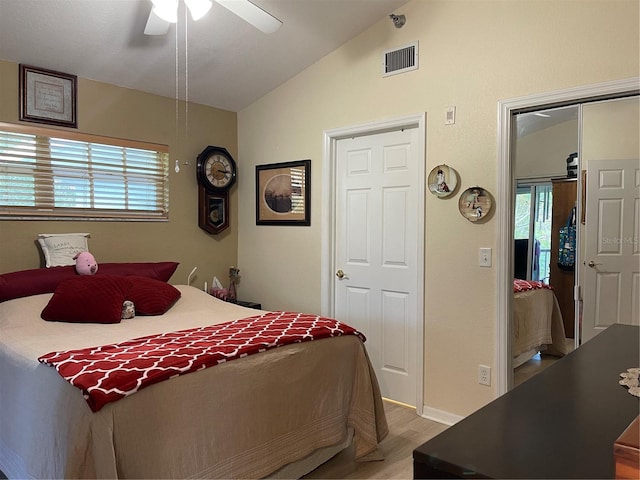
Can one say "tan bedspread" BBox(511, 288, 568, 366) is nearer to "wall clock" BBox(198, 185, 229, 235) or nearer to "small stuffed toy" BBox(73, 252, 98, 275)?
"wall clock" BBox(198, 185, 229, 235)

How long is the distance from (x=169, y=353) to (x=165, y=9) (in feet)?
5.21

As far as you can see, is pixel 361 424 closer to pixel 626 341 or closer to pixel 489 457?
pixel 626 341

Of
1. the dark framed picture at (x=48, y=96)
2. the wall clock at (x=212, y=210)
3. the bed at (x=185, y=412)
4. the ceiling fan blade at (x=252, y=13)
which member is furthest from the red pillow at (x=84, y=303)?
the ceiling fan blade at (x=252, y=13)

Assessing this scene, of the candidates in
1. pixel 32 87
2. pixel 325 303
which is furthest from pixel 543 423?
pixel 32 87

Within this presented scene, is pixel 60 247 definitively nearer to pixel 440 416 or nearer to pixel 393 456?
pixel 393 456

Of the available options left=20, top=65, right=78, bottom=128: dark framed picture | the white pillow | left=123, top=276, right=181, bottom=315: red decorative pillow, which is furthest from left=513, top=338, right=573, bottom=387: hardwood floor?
left=20, top=65, right=78, bottom=128: dark framed picture

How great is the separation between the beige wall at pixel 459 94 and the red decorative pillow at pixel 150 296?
124 cm

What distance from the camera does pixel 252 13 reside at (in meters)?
2.34

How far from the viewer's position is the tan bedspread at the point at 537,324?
266 centimetres

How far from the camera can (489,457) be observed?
30.0 inches

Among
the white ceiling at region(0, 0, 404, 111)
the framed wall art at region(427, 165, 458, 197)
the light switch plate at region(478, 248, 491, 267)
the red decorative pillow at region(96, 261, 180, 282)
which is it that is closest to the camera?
the white ceiling at region(0, 0, 404, 111)

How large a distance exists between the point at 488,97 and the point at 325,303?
77.0 inches

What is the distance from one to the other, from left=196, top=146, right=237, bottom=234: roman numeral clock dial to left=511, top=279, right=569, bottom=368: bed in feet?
8.48

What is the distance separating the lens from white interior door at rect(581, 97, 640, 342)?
2.37 m
